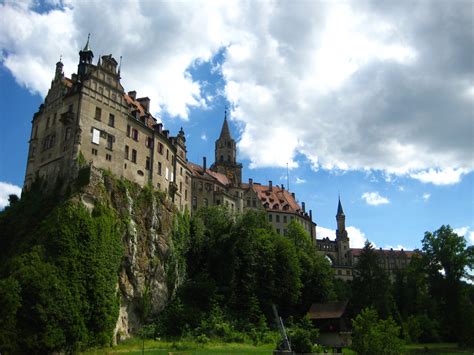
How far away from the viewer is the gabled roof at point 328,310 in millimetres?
64375

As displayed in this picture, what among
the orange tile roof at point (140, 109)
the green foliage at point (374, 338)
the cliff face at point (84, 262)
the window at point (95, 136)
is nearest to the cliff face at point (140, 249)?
the cliff face at point (84, 262)

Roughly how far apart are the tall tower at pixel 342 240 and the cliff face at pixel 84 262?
79072 mm

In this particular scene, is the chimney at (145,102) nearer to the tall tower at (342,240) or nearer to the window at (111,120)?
the window at (111,120)

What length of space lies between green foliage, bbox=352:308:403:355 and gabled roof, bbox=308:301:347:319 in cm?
2397

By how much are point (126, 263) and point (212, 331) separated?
13.5 metres

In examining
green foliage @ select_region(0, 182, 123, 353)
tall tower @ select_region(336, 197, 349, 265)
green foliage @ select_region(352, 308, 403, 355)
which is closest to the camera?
green foliage @ select_region(352, 308, 403, 355)

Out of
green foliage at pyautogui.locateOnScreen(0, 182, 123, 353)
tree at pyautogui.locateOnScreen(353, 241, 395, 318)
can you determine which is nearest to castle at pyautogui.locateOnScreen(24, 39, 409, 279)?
green foliage at pyautogui.locateOnScreen(0, 182, 123, 353)

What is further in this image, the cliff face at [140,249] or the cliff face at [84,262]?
the cliff face at [140,249]

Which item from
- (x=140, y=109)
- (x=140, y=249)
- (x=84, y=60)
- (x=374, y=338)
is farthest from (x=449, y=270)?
(x=84, y=60)

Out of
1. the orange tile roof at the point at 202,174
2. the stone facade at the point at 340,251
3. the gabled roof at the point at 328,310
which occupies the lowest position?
the gabled roof at the point at 328,310

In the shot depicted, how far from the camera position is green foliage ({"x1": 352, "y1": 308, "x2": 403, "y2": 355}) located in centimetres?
3778

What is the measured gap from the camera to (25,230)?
171ft

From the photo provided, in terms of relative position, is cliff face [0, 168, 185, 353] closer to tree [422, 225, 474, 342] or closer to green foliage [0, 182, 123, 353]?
green foliage [0, 182, 123, 353]

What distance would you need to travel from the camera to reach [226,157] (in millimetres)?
116688
